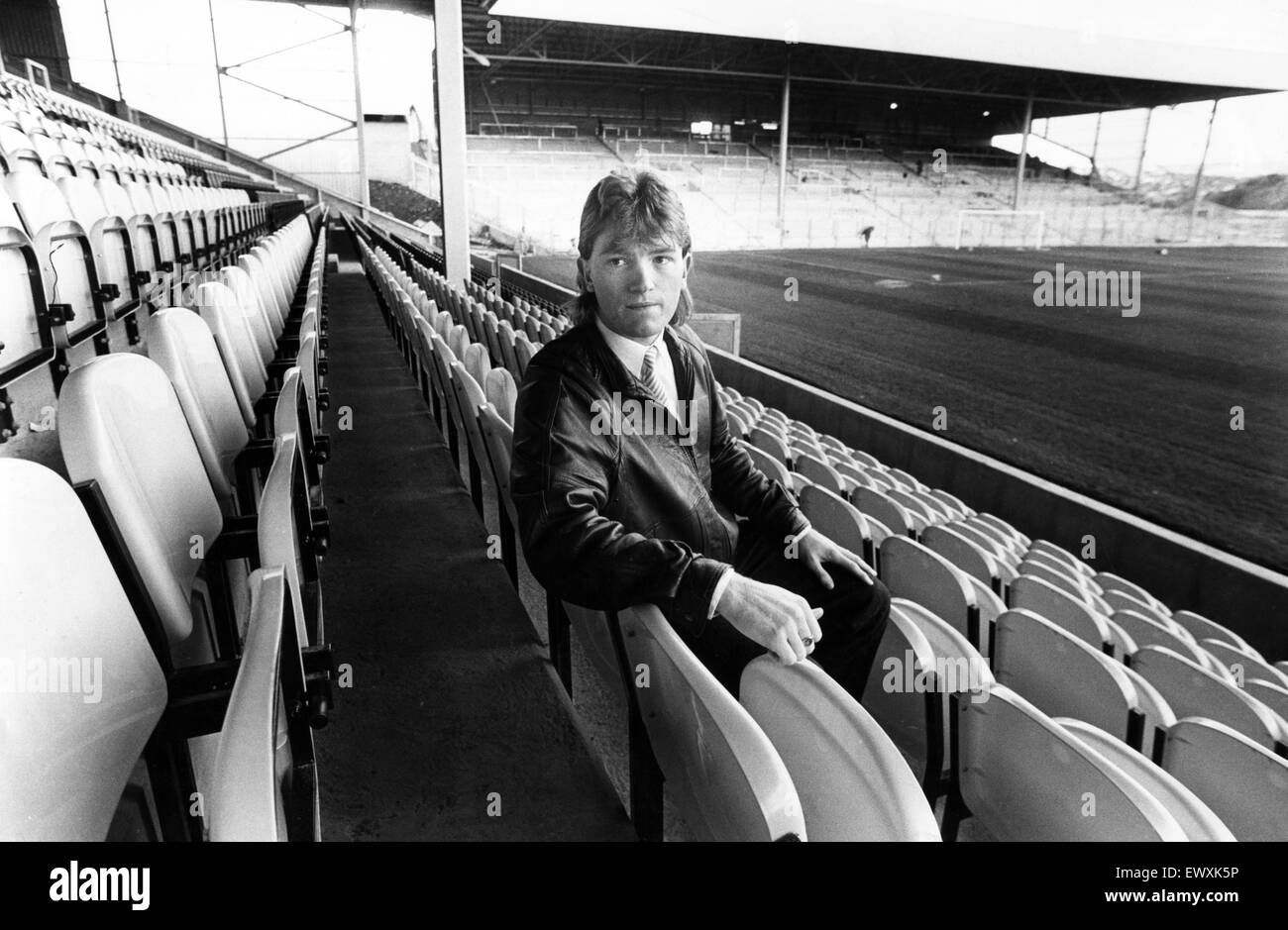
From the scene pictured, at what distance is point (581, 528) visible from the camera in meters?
0.98

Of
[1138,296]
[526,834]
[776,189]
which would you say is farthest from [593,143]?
[526,834]

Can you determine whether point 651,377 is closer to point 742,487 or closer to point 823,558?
point 742,487

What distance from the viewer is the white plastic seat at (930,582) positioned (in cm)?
155

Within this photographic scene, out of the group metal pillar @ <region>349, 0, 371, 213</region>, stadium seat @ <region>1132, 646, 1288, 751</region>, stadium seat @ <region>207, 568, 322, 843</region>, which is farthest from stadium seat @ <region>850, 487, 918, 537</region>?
metal pillar @ <region>349, 0, 371, 213</region>

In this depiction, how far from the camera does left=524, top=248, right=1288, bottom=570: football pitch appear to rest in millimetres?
4734

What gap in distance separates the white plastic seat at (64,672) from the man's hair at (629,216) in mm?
709

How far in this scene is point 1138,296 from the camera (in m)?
13.6

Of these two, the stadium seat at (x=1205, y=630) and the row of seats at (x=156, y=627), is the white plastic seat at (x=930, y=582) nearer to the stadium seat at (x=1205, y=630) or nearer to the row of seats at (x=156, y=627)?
the row of seats at (x=156, y=627)

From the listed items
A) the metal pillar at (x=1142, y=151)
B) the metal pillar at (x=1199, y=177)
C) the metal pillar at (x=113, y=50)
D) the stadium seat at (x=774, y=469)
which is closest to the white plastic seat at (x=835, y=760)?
the stadium seat at (x=774, y=469)

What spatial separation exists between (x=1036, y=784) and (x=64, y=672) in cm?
96

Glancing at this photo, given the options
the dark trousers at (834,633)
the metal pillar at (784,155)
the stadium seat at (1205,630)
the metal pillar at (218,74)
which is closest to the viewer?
the dark trousers at (834,633)

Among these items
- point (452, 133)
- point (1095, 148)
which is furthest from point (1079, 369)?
point (1095, 148)

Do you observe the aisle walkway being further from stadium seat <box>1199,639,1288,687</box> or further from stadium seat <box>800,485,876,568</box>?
stadium seat <box>1199,639,1288,687</box>
